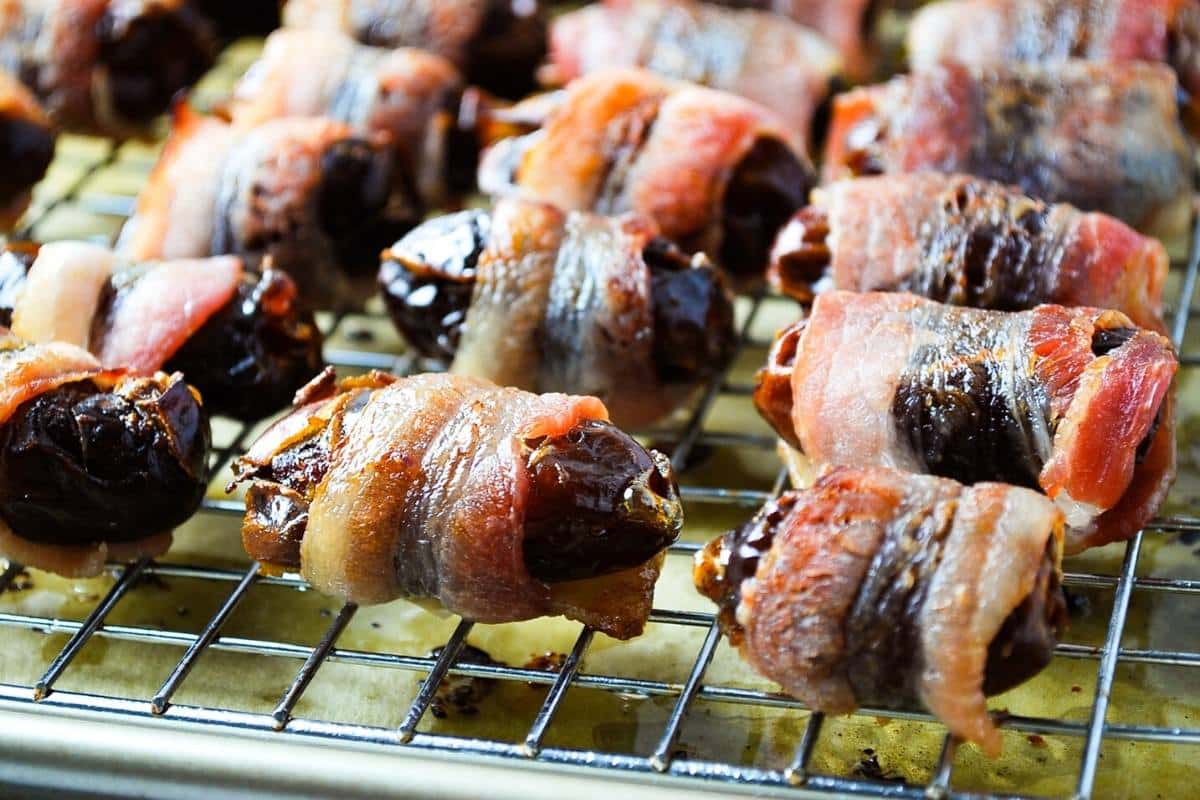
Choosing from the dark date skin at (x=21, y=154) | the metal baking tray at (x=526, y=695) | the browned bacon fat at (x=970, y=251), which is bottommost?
the metal baking tray at (x=526, y=695)

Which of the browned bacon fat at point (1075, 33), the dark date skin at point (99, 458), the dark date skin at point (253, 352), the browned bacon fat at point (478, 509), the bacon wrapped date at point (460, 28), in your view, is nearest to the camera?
the browned bacon fat at point (478, 509)

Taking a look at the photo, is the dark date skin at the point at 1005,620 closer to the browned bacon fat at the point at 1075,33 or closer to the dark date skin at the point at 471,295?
the dark date skin at the point at 471,295

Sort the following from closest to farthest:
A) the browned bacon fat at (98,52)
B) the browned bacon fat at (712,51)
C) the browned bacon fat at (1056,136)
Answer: the browned bacon fat at (1056,136) < the browned bacon fat at (712,51) < the browned bacon fat at (98,52)

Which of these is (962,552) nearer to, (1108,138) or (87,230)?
(1108,138)

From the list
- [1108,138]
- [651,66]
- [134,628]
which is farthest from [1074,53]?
[134,628]

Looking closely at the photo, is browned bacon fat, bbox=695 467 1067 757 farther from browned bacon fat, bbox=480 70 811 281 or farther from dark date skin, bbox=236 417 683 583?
browned bacon fat, bbox=480 70 811 281

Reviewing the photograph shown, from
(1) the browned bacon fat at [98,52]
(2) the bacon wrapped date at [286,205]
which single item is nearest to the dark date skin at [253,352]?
(2) the bacon wrapped date at [286,205]
